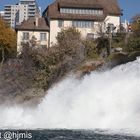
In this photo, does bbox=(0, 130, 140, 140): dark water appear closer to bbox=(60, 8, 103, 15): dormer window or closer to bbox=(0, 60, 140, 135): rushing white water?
bbox=(0, 60, 140, 135): rushing white water

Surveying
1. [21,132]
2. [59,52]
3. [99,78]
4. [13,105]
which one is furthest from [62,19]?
[21,132]

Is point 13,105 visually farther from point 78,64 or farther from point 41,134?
point 41,134

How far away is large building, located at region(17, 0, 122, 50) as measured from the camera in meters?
69.6

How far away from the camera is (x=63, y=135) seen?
23062mm

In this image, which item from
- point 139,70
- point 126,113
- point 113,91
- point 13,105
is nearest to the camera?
point 126,113

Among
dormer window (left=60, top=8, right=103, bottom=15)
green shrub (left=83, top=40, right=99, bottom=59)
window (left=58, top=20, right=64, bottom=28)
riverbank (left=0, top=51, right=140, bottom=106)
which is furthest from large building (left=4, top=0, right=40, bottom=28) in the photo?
riverbank (left=0, top=51, right=140, bottom=106)

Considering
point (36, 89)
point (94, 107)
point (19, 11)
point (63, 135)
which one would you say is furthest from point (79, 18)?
point (19, 11)

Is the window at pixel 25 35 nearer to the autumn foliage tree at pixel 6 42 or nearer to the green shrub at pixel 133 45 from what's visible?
the autumn foliage tree at pixel 6 42

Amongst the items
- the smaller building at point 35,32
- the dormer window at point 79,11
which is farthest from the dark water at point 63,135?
the dormer window at point 79,11

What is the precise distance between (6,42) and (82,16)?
13328 mm

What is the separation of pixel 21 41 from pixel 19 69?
1475 cm

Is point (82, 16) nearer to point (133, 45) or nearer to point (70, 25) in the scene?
point (70, 25)

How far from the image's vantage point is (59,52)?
5475 centimetres

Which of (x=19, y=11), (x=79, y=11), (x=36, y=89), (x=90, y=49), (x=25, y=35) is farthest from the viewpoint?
(x=19, y=11)
